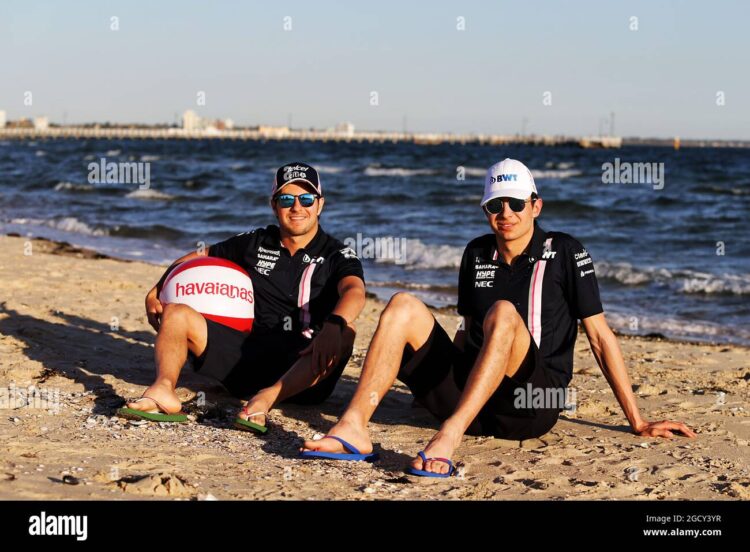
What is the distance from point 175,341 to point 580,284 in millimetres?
2329

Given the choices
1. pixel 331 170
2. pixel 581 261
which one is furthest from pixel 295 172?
pixel 331 170

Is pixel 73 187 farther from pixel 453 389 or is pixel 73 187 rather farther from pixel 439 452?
pixel 439 452

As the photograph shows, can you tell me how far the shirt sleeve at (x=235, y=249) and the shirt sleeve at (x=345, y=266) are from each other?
62 cm

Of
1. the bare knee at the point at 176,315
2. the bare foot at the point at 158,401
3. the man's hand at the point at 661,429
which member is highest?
the bare knee at the point at 176,315

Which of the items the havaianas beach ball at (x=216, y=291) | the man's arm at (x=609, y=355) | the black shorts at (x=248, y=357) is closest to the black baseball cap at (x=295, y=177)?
the havaianas beach ball at (x=216, y=291)

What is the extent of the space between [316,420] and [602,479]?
187 centimetres

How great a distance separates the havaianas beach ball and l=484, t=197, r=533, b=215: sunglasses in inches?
66.4

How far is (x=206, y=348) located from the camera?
5836 mm

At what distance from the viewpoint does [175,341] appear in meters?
5.67

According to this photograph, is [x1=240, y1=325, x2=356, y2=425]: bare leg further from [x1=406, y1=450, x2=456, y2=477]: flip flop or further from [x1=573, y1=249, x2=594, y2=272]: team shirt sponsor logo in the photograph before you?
[x1=573, y1=249, x2=594, y2=272]: team shirt sponsor logo

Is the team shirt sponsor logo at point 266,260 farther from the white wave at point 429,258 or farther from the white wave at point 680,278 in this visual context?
the white wave at point 429,258

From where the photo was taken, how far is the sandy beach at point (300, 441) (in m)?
4.59

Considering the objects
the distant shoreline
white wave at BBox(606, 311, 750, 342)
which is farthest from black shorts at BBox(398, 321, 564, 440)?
the distant shoreline
